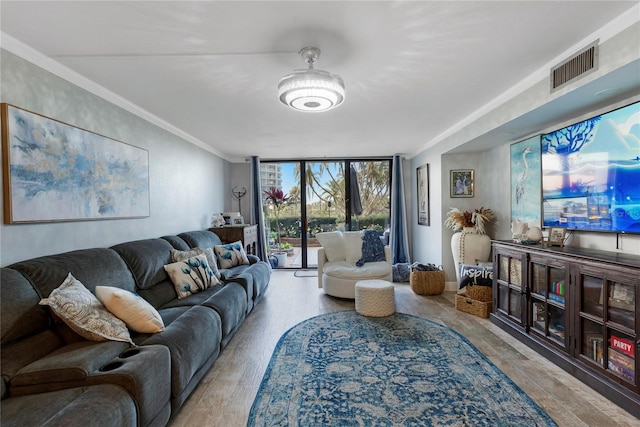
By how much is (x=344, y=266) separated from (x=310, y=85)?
301cm

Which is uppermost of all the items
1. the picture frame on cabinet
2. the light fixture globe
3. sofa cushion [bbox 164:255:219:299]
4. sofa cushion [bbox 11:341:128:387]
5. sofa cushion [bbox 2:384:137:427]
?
the light fixture globe

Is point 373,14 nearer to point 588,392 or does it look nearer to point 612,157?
point 612,157

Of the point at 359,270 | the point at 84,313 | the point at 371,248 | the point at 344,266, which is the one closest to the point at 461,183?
the point at 371,248

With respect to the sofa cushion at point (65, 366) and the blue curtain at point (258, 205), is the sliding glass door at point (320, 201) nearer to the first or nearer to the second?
the blue curtain at point (258, 205)

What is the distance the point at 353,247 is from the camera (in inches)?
189

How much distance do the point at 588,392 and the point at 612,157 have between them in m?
1.74

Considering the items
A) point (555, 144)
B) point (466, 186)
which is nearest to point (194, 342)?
point (555, 144)

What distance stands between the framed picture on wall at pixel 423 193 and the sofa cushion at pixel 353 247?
140 centimetres

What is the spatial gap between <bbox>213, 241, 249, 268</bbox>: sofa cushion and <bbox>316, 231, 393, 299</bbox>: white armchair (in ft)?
3.95

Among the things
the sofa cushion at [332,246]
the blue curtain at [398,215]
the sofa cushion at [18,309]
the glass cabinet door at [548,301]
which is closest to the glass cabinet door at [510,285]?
the glass cabinet door at [548,301]

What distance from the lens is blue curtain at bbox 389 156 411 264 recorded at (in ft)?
19.7

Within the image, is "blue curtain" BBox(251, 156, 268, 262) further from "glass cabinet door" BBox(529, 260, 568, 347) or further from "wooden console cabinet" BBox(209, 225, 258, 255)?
"glass cabinet door" BBox(529, 260, 568, 347)

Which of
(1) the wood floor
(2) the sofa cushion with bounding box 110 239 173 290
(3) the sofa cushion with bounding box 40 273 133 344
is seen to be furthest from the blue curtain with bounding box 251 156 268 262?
(3) the sofa cushion with bounding box 40 273 133 344

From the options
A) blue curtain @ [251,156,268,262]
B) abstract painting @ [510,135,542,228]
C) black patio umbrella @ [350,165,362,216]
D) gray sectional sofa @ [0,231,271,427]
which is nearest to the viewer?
gray sectional sofa @ [0,231,271,427]
